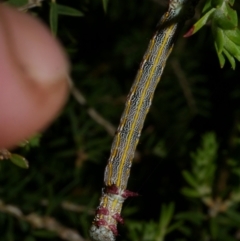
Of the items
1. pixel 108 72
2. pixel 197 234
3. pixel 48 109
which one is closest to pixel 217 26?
pixel 48 109

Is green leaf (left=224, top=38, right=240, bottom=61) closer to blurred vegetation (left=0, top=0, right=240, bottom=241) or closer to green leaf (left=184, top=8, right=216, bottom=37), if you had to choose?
green leaf (left=184, top=8, right=216, bottom=37)

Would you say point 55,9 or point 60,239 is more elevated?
point 55,9

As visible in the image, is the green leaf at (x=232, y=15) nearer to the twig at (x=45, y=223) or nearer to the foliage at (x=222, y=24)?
the foliage at (x=222, y=24)

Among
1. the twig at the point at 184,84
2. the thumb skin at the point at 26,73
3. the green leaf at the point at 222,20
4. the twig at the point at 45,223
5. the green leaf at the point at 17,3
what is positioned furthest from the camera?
the twig at the point at 184,84

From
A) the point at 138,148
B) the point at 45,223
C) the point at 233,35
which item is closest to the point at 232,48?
the point at 233,35

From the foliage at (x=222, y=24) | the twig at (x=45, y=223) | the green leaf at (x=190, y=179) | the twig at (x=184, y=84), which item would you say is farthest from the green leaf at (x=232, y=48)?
the twig at (x=184, y=84)

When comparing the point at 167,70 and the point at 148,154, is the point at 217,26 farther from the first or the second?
the point at 167,70

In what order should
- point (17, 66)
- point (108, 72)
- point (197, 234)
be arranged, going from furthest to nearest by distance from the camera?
point (108, 72), point (197, 234), point (17, 66)

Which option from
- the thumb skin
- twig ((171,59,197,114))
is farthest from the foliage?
twig ((171,59,197,114))
